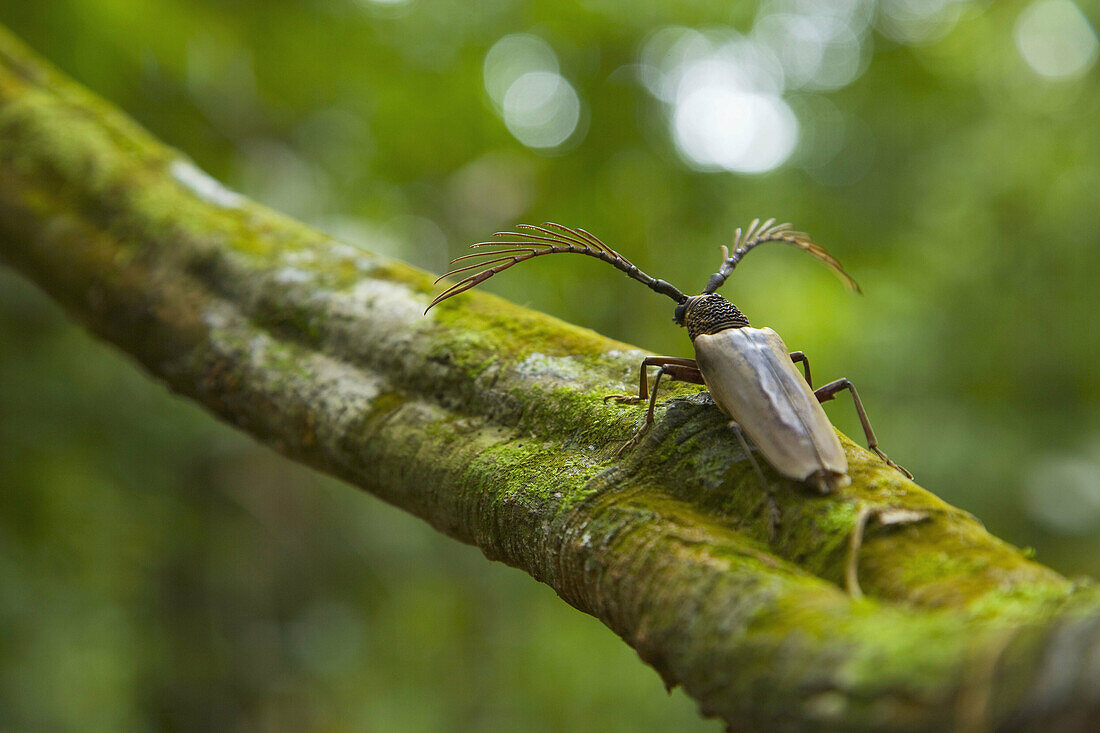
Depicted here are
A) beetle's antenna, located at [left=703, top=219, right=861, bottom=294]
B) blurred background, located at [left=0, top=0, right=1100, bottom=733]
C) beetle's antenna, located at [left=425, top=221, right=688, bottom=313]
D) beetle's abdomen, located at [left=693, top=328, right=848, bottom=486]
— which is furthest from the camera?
blurred background, located at [left=0, top=0, right=1100, bottom=733]

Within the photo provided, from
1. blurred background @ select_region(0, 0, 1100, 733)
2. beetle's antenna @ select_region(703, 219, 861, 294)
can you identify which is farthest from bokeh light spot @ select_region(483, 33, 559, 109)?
beetle's antenna @ select_region(703, 219, 861, 294)

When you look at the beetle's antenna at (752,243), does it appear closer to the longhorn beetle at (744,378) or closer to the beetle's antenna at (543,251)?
the longhorn beetle at (744,378)

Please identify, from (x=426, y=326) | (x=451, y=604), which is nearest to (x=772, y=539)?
(x=426, y=326)

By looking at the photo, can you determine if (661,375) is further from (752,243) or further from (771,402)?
(752,243)

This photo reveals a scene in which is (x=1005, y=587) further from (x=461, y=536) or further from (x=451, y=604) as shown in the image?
(x=451, y=604)

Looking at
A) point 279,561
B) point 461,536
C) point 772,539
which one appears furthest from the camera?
point 279,561

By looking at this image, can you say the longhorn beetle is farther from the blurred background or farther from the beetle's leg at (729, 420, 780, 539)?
the blurred background

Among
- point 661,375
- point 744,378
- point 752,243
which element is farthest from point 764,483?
point 752,243
